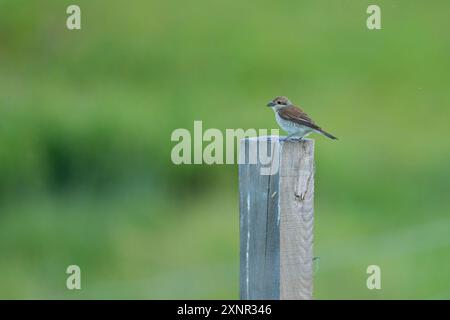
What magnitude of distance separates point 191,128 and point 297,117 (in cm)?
463

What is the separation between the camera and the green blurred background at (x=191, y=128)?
1031 centimetres

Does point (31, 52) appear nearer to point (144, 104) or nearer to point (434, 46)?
point (144, 104)

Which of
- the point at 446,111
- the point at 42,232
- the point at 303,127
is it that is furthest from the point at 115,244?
the point at 446,111

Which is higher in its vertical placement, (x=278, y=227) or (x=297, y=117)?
(x=297, y=117)

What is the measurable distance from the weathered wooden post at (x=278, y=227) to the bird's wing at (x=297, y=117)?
8.43 ft

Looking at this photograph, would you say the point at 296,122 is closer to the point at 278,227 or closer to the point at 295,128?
the point at 295,128

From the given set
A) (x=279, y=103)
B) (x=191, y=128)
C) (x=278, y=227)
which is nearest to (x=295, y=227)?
(x=278, y=227)

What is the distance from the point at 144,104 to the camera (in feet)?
39.5

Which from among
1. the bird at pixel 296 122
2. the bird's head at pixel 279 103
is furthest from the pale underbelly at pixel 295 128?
the bird's head at pixel 279 103

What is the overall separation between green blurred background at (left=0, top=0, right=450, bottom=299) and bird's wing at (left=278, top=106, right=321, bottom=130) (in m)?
2.60

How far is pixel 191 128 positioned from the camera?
11.5m

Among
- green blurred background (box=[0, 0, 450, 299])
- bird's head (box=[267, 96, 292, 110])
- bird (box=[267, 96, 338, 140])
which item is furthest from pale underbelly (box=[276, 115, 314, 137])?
green blurred background (box=[0, 0, 450, 299])

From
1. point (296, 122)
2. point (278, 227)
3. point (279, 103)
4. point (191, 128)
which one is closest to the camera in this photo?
point (278, 227)

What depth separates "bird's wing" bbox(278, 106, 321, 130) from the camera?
6930 millimetres
